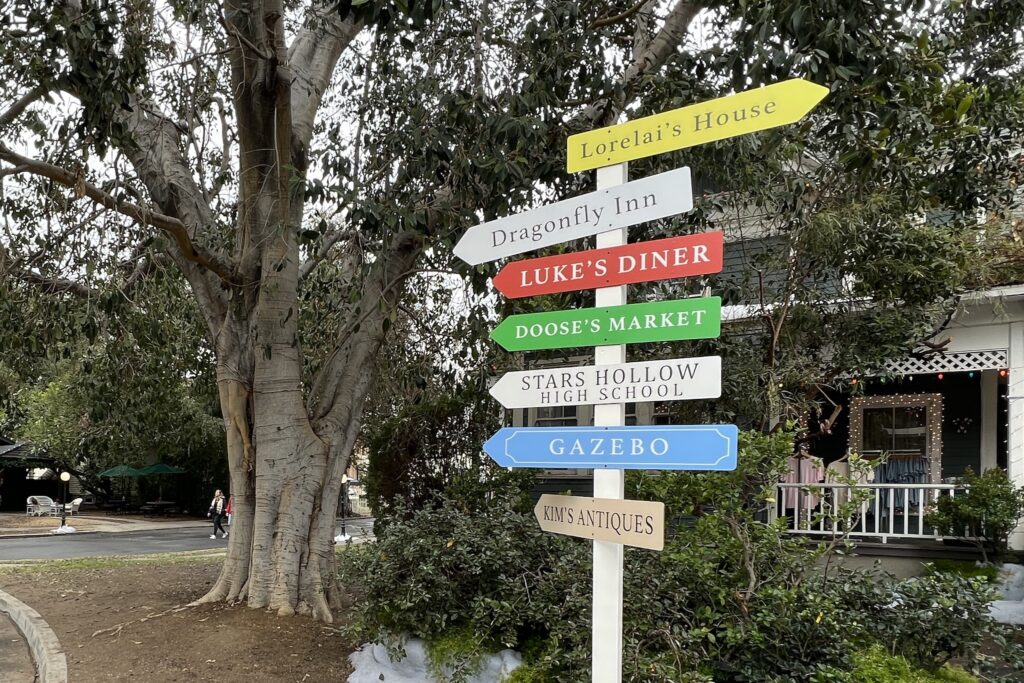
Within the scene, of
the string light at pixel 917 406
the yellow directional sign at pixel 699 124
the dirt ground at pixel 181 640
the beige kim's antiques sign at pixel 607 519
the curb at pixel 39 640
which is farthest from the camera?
the string light at pixel 917 406

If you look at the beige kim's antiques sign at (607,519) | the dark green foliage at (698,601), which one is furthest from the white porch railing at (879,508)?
the beige kim's antiques sign at (607,519)

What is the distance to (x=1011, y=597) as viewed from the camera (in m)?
10.3

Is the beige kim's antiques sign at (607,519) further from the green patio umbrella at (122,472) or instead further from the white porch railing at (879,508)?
the green patio umbrella at (122,472)

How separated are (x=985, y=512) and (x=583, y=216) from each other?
8397mm

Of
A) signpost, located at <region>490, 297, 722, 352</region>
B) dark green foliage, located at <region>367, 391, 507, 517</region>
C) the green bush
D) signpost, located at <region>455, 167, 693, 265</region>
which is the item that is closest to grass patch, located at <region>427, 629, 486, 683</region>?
signpost, located at <region>490, 297, 722, 352</region>

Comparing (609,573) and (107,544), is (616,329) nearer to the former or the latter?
(609,573)

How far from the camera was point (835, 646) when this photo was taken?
5.79m

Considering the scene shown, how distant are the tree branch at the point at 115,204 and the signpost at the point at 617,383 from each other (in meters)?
5.04

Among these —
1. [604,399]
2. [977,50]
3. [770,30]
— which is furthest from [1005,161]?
[604,399]

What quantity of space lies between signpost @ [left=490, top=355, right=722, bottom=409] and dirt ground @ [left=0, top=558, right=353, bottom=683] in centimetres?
413

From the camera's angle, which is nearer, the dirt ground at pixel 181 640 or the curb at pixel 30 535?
the dirt ground at pixel 181 640

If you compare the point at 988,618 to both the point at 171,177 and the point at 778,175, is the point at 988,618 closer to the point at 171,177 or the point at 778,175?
the point at 778,175

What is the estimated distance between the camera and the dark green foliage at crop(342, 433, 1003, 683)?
5742 mm

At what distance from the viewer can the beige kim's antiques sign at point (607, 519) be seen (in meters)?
3.88
